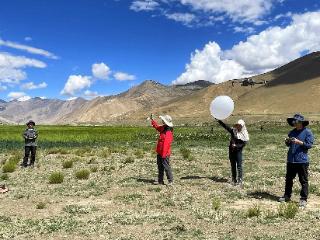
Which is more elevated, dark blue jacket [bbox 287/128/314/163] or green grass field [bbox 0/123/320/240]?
dark blue jacket [bbox 287/128/314/163]

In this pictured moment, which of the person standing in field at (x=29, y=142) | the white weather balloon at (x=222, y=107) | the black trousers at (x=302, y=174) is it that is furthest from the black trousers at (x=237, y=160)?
the person standing in field at (x=29, y=142)

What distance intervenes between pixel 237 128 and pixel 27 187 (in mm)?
7749

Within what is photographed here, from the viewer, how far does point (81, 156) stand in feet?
101

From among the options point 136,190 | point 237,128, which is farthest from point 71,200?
point 237,128

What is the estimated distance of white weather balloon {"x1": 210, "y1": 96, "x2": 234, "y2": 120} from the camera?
1681 cm

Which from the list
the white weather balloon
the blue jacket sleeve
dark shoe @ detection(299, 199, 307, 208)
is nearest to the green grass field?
dark shoe @ detection(299, 199, 307, 208)

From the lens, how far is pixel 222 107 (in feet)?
55.5

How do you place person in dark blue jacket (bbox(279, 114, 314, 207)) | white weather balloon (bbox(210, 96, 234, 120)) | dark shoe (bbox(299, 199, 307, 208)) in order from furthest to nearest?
white weather balloon (bbox(210, 96, 234, 120)), person in dark blue jacket (bbox(279, 114, 314, 207)), dark shoe (bbox(299, 199, 307, 208))

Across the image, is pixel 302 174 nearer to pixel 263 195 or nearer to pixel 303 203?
pixel 303 203

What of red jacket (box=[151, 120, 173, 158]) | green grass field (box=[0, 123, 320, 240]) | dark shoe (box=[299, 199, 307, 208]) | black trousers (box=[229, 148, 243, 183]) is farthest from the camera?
red jacket (box=[151, 120, 173, 158])

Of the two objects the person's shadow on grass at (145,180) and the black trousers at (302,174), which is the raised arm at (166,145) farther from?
the black trousers at (302,174)

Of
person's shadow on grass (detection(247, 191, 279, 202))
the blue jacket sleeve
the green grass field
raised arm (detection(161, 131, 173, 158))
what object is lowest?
the green grass field

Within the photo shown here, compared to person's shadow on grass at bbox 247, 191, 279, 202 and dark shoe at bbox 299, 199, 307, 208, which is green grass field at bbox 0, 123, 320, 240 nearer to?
person's shadow on grass at bbox 247, 191, 279, 202

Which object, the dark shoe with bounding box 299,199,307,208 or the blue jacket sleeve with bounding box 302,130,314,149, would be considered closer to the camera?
the dark shoe with bounding box 299,199,307,208
